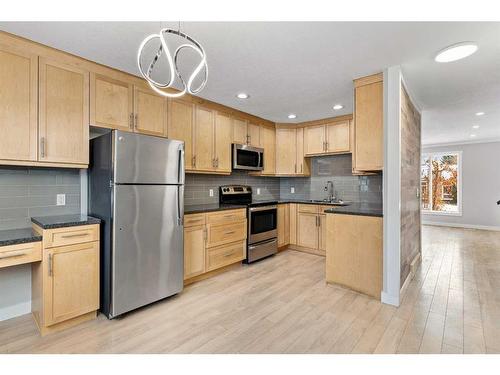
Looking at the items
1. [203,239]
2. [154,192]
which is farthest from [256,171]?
[154,192]

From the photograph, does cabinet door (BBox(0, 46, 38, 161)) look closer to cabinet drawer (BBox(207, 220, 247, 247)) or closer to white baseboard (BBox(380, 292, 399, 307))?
cabinet drawer (BBox(207, 220, 247, 247))

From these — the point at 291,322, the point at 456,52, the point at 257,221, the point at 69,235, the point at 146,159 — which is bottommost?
the point at 291,322

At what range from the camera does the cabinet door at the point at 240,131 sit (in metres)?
3.96

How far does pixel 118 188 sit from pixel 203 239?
4.21 feet

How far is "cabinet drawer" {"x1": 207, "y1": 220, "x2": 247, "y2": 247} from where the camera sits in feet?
10.7

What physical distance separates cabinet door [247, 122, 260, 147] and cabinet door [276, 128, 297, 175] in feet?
1.86

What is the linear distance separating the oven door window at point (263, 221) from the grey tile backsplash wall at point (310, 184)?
2.27ft

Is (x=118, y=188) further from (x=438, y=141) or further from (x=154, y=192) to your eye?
(x=438, y=141)

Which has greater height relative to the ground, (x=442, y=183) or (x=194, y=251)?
(x=442, y=183)

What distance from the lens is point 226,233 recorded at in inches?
135

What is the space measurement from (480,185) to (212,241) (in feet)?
24.0

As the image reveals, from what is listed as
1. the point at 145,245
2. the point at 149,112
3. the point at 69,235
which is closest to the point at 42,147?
the point at 69,235

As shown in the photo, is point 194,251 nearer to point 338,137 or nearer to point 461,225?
point 338,137

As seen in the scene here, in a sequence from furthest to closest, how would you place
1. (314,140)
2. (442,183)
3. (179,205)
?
(442,183) < (314,140) < (179,205)
